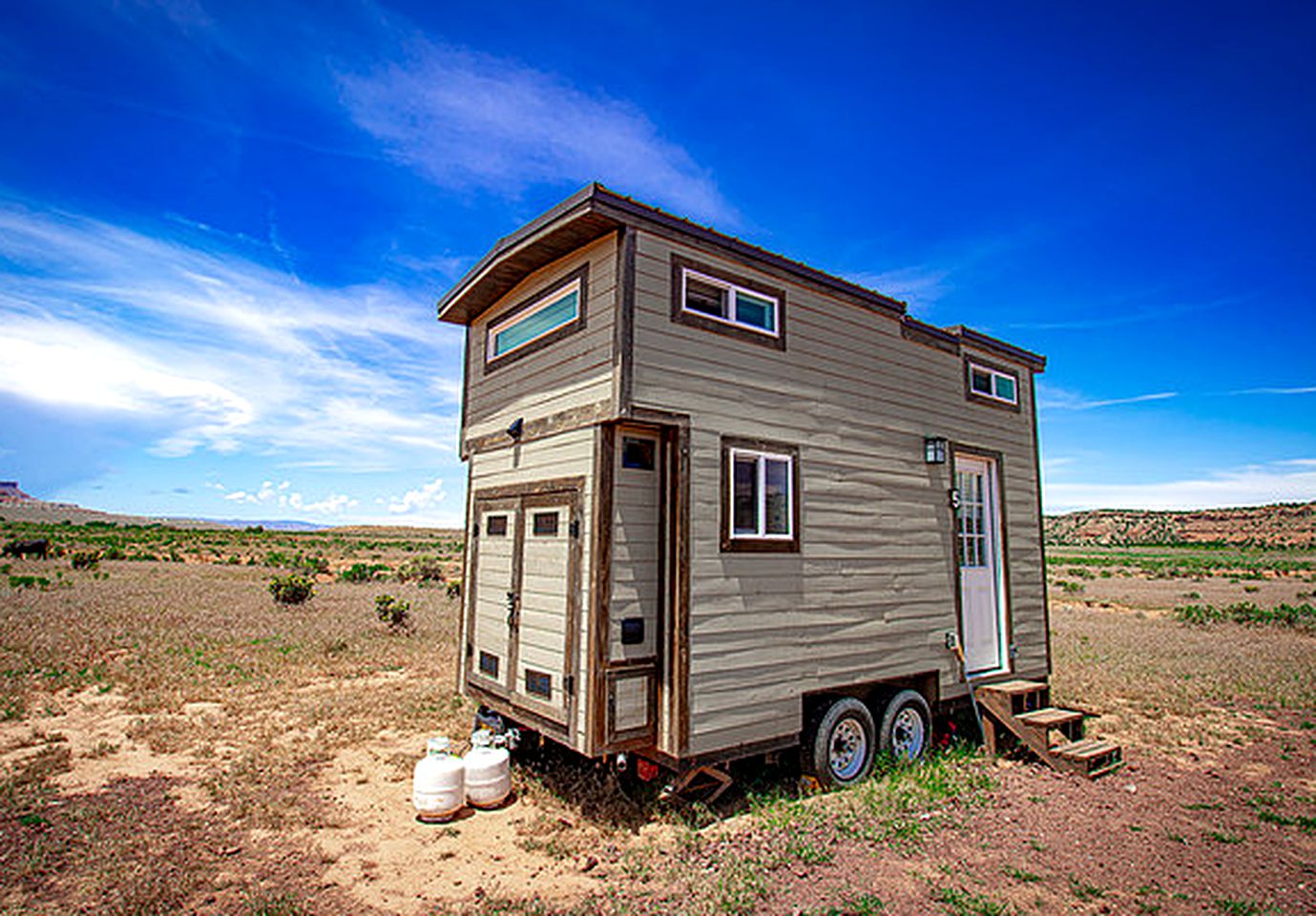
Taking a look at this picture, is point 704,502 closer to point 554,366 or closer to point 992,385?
point 554,366

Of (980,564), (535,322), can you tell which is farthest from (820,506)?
(535,322)

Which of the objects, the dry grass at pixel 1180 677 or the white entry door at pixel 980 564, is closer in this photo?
the white entry door at pixel 980 564

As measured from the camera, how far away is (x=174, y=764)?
7.59 meters

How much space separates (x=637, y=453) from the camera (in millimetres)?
6492

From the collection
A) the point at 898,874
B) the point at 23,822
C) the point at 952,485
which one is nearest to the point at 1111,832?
the point at 898,874

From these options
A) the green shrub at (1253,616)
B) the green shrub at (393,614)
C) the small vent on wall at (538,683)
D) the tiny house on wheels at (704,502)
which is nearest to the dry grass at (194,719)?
the green shrub at (393,614)

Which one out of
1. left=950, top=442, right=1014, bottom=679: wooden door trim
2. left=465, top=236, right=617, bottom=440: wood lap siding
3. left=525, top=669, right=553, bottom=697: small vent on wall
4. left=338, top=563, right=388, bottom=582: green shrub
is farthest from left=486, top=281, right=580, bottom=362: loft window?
left=338, top=563, right=388, bottom=582: green shrub

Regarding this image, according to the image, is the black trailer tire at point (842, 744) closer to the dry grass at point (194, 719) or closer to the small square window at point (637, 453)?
the small square window at point (637, 453)

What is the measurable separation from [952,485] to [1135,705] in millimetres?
5284

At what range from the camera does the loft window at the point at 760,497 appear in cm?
661

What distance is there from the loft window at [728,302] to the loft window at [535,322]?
3.67 feet

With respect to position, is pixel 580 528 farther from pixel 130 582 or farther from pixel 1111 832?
pixel 130 582

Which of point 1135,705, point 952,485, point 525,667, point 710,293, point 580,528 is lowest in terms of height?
point 1135,705

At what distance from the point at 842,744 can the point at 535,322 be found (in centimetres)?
557
